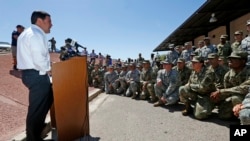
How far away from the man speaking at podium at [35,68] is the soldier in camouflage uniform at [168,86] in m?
4.29

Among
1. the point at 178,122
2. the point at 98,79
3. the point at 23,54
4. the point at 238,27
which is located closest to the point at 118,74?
the point at 98,79

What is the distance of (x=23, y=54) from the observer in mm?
3674

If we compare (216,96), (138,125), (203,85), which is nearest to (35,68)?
(138,125)

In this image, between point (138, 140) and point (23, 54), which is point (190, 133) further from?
point (23, 54)

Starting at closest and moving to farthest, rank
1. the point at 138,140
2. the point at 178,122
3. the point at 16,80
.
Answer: the point at 138,140
the point at 178,122
the point at 16,80

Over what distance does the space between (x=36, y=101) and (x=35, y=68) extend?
0.43 meters

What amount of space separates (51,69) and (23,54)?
0.40 m

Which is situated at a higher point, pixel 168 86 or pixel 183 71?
pixel 183 71

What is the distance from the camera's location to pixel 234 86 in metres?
5.30

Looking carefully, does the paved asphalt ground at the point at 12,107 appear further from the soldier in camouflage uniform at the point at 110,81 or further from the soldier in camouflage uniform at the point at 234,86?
the soldier in camouflage uniform at the point at 234,86

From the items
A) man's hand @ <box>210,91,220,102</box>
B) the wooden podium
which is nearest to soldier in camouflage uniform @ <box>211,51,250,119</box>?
man's hand @ <box>210,91,220,102</box>

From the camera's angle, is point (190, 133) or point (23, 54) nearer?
point (23, 54)

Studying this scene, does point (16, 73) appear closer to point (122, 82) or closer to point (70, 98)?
point (122, 82)

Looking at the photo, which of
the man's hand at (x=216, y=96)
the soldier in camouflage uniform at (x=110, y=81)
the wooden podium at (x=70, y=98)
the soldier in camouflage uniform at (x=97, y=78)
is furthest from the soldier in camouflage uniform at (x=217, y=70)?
the soldier in camouflage uniform at (x=97, y=78)
